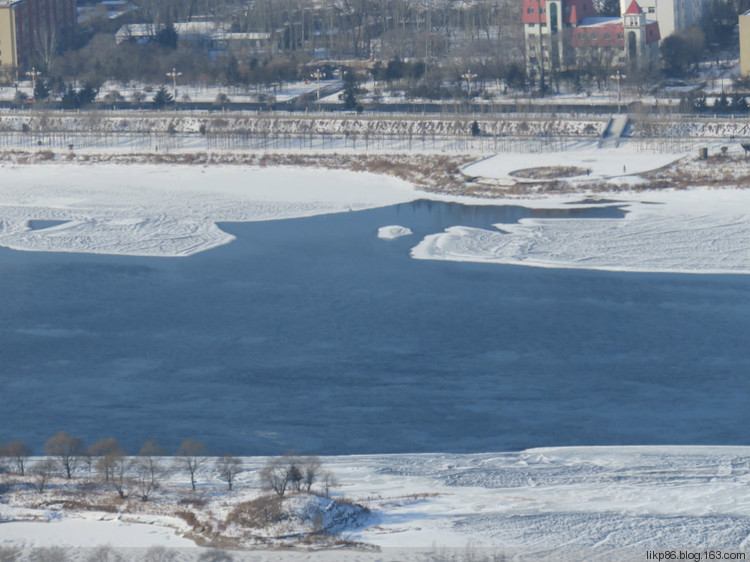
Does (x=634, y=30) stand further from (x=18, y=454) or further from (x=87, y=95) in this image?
(x=18, y=454)

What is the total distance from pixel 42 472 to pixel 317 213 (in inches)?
620

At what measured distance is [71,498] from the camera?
16016 millimetres

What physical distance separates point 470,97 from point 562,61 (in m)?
3.58

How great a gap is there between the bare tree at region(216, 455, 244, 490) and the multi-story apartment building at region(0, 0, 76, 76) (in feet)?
112

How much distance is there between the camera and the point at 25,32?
49562 millimetres

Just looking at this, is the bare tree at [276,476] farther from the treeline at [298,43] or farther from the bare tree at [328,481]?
the treeline at [298,43]

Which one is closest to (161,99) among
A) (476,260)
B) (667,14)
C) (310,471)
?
(667,14)

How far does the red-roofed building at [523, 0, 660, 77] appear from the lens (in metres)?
43.1

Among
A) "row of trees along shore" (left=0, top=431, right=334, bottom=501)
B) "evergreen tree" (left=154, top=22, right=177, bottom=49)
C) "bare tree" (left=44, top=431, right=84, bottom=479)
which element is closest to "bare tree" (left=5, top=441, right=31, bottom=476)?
"row of trees along shore" (left=0, top=431, right=334, bottom=501)

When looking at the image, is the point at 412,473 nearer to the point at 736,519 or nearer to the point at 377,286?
the point at 736,519

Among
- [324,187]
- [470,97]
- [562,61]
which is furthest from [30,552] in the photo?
[562,61]

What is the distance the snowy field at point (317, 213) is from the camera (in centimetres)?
2717

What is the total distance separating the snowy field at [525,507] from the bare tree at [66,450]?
4.39 ft

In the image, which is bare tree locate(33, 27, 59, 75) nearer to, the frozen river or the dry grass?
the frozen river
